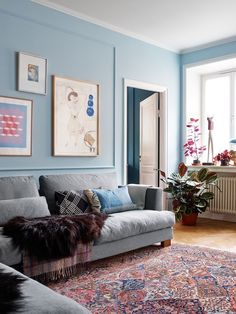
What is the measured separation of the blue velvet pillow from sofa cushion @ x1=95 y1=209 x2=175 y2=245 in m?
0.10

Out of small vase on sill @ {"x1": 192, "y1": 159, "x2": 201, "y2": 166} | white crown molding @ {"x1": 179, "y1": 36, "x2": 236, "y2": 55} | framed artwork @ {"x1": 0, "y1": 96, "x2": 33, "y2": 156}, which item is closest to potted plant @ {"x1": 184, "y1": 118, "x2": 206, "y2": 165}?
small vase on sill @ {"x1": 192, "y1": 159, "x2": 201, "y2": 166}

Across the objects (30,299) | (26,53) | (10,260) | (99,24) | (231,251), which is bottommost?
(231,251)

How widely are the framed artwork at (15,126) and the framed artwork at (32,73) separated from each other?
0.51ft

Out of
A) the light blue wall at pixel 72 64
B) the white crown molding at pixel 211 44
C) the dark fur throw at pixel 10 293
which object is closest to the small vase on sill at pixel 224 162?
the light blue wall at pixel 72 64

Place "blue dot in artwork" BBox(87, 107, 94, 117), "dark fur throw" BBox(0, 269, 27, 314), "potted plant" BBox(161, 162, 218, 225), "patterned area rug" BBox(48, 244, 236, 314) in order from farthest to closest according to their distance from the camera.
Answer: "potted plant" BBox(161, 162, 218, 225)
"blue dot in artwork" BBox(87, 107, 94, 117)
"patterned area rug" BBox(48, 244, 236, 314)
"dark fur throw" BBox(0, 269, 27, 314)

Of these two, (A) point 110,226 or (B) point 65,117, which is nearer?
(A) point 110,226

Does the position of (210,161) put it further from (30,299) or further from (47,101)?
(30,299)

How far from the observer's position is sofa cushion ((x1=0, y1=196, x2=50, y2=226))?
294 cm

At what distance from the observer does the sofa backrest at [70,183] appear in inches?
142

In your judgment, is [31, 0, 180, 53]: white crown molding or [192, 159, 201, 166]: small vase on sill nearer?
[31, 0, 180, 53]: white crown molding

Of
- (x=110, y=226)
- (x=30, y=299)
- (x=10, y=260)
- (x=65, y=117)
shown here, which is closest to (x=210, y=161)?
(x=65, y=117)

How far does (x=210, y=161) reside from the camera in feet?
19.1

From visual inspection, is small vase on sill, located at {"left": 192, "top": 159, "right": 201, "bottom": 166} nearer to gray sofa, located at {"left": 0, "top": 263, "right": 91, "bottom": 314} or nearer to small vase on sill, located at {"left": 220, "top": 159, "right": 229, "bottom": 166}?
small vase on sill, located at {"left": 220, "top": 159, "right": 229, "bottom": 166}

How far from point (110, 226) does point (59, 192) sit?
739mm
